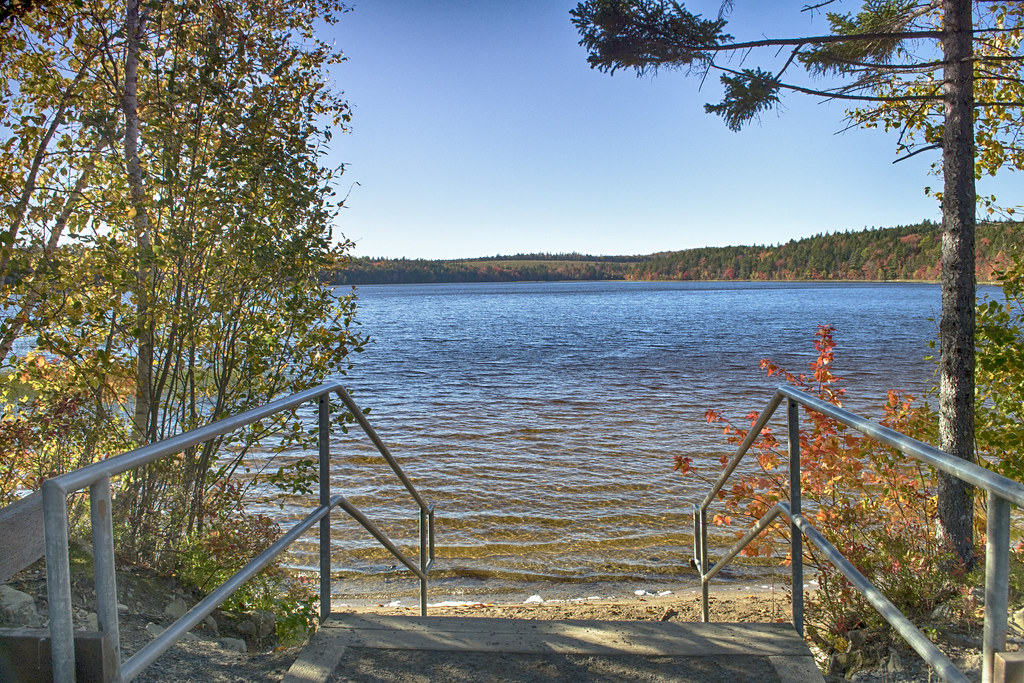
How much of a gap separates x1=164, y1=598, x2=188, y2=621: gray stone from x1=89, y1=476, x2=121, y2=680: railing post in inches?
109

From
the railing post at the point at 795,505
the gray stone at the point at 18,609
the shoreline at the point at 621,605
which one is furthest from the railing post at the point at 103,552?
the shoreline at the point at 621,605

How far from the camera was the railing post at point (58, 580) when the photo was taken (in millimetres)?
1348

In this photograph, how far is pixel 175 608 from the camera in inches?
165

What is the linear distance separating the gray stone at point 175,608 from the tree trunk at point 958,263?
4.82 meters

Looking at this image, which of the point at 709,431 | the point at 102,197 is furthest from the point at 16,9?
the point at 709,431

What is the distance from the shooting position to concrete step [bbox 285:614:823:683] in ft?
8.48

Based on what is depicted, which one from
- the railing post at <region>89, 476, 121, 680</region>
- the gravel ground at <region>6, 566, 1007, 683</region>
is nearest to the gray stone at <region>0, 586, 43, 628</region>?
the gravel ground at <region>6, 566, 1007, 683</region>

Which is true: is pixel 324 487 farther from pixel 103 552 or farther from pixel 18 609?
pixel 103 552

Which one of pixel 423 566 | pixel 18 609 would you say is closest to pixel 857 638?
pixel 423 566

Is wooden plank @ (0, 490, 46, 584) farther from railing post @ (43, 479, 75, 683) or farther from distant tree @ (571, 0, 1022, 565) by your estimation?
distant tree @ (571, 0, 1022, 565)

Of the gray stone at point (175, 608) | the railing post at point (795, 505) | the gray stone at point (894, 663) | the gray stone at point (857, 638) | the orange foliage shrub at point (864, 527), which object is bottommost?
the gray stone at point (857, 638)

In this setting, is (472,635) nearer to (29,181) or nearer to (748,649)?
(748,649)

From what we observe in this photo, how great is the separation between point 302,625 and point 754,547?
3.65 metres

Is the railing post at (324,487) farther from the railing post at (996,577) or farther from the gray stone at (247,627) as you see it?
the railing post at (996,577)
